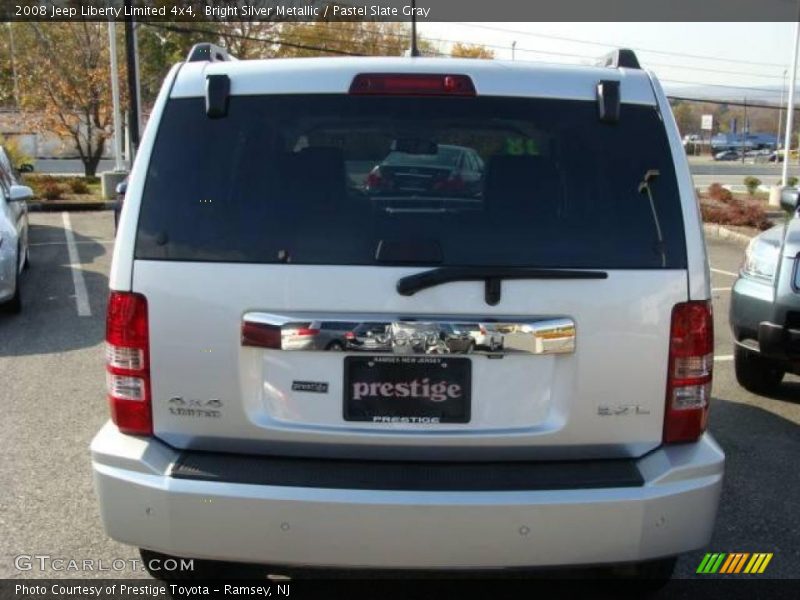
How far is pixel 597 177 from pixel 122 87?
3033cm

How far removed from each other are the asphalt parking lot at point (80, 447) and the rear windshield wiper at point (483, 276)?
170 cm

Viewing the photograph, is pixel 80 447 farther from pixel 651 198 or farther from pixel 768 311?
pixel 768 311

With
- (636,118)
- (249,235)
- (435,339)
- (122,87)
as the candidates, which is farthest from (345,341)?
(122,87)

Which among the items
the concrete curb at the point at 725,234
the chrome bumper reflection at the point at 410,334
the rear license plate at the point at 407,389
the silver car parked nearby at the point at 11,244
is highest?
the chrome bumper reflection at the point at 410,334

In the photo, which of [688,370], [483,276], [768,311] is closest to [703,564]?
[688,370]

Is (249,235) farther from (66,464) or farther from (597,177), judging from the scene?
(66,464)

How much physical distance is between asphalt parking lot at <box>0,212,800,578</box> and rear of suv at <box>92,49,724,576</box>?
1.14m

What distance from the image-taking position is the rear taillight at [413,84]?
299cm

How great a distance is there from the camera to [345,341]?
280 centimetres

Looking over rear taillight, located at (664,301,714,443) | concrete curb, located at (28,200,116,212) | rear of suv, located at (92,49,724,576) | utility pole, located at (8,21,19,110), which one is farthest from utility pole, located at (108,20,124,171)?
rear taillight, located at (664,301,714,443)

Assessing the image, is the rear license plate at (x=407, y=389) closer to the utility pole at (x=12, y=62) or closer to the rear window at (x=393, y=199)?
the rear window at (x=393, y=199)

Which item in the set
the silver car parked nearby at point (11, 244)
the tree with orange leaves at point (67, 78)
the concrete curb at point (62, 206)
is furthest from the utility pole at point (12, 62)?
the silver car parked nearby at point (11, 244)

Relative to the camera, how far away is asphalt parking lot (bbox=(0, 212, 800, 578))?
399cm

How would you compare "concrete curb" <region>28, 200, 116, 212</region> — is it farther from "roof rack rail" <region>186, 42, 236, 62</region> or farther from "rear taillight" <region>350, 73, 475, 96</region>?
"rear taillight" <region>350, 73, 475, 96</region>
